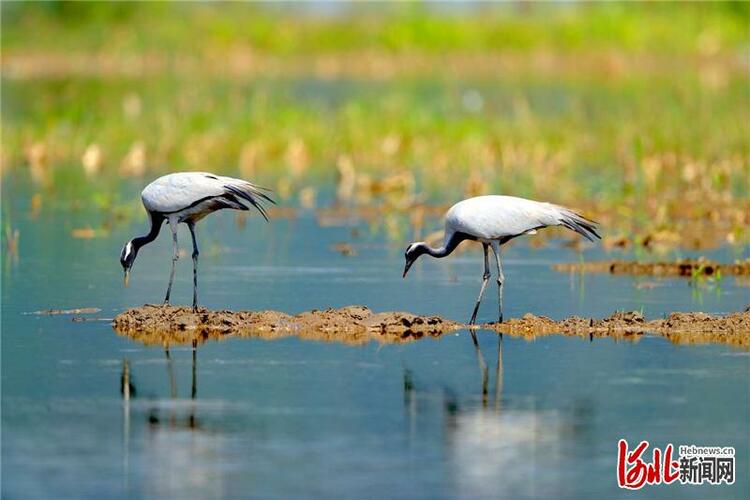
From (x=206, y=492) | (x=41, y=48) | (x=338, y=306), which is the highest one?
(x=41, y=48)

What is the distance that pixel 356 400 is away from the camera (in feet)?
33.1

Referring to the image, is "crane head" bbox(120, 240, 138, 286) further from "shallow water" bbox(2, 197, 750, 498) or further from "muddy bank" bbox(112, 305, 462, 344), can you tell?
"muddy bank" bbox(112, 305, 462, 344)

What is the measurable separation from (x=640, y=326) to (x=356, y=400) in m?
3.25

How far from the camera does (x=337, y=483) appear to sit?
815 centimetres

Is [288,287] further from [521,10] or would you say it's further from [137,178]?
[521,10]

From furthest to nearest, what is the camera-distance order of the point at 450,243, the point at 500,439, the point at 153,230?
1. the point at 153,230
2. the point at 450,243
3. the point at 500,439

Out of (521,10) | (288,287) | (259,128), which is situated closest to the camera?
(288,287)

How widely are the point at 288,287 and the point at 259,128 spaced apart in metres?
12.9

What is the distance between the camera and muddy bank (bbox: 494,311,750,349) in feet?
40.1

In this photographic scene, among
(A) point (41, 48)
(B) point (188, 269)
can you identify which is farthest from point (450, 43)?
(B) point (188, 269)

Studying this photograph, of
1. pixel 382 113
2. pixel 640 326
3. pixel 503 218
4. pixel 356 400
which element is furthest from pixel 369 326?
pixel 382 113

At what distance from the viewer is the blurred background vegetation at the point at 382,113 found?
22.2 metres

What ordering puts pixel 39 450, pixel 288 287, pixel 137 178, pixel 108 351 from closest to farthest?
pixel 39 450 → pixel 108 351 → pixel 288 287 → pixel 137 178

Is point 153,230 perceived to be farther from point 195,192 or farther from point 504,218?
point 504,218
